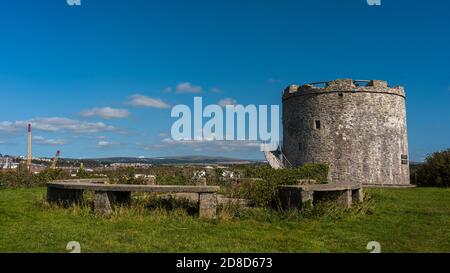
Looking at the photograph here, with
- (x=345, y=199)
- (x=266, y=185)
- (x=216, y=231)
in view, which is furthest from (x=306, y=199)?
(x=216, y=231)

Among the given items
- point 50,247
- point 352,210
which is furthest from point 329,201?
point 50,247

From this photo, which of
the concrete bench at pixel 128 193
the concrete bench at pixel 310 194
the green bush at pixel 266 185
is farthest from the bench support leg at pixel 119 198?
the concrete bench at pixel 310 194

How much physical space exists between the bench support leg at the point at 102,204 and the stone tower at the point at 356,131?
18671 millimetres

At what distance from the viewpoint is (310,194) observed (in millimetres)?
10445

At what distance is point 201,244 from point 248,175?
9.12 metres

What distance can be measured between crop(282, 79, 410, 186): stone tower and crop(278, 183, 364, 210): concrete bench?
47.2 feet

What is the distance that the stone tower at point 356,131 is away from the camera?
2633 centimetres

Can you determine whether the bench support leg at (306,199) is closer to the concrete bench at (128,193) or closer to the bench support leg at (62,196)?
the concrete bench at (128,193)

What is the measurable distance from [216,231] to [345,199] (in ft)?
15.1

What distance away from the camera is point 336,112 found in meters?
26.5

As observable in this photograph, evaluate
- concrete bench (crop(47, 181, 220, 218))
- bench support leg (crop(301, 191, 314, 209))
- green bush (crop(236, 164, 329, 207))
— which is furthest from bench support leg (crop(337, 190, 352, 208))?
concrete bench (crop(47, 181, 220, 218))

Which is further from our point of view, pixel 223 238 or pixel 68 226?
pixel 68 226
